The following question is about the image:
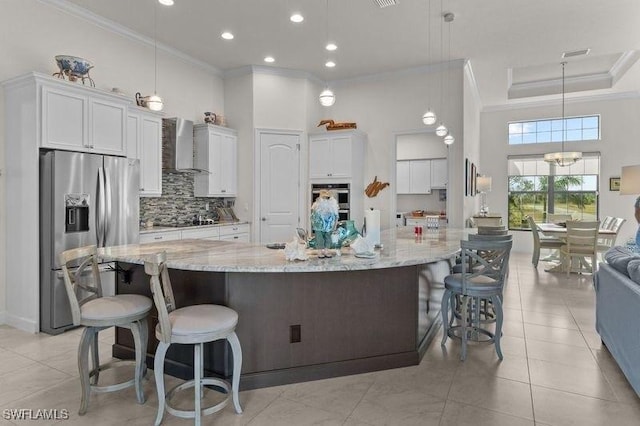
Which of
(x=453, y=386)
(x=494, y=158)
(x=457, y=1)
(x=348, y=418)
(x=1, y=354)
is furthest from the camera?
(x=494, y=158)

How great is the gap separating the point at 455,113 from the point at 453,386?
4719 millimetres

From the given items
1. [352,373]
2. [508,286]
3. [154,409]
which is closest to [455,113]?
[508,286]

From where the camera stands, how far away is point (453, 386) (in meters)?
2.68

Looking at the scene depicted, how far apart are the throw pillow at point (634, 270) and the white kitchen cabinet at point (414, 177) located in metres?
5.83

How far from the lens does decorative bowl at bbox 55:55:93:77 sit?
404cm

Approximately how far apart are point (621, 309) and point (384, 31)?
415 cm

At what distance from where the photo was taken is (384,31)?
5.18 m

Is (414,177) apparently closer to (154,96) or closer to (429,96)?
(429,96)

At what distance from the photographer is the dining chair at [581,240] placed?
6477 millimetres

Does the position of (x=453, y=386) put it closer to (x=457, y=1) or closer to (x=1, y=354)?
(x=1, y=354)

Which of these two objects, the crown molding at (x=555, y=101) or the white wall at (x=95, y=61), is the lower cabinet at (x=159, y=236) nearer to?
the white wall at (x=95, y=61)

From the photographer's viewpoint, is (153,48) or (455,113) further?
(455,113)

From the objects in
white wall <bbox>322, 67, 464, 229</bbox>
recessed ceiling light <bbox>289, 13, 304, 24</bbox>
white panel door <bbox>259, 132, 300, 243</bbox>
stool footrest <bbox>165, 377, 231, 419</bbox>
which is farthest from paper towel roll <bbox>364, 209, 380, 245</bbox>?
white wall <bbox>322, 67, 464, 229</bbox>

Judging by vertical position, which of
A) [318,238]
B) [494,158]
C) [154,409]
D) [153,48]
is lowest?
[154,409]
